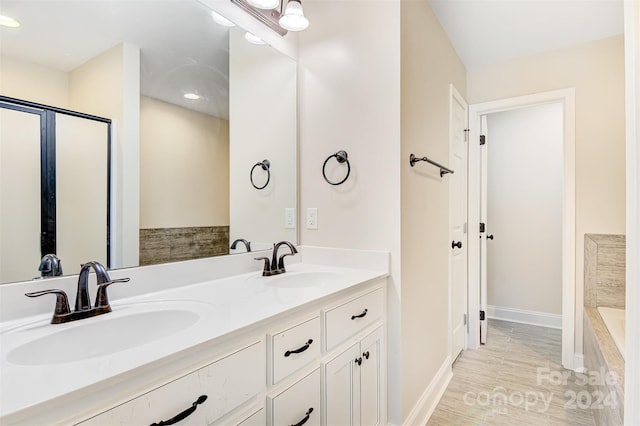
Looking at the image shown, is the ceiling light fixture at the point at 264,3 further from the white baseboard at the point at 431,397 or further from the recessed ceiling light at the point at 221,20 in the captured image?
the white baseboard at the point at 431,397

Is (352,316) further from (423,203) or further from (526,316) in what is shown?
(526,316)

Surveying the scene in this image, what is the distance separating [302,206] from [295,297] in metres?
0.89

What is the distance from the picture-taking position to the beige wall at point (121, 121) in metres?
1.16

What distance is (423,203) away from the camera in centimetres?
198

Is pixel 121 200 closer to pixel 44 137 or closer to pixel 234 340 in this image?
pixel 44 137

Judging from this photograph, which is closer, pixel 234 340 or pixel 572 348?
pixel 234 340

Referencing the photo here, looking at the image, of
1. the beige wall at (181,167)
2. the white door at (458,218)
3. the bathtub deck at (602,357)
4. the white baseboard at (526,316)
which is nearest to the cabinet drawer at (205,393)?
the beige wall at (181,167)

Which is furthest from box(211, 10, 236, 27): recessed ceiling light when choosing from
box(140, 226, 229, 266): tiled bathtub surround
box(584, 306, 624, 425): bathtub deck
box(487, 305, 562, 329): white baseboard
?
box(487, 305, 562, 329): white baseboard

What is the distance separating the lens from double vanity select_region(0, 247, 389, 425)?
2.06ft

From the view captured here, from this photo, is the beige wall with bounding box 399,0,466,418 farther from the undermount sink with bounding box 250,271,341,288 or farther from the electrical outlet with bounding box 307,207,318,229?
the electrical outlet with bounding box 307,207,318,229

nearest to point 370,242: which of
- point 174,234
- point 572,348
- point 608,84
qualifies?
point 174,234

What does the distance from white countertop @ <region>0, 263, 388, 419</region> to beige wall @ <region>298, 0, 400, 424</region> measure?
25cm

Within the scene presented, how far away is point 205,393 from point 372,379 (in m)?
0.97

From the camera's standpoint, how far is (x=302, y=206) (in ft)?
6.60
